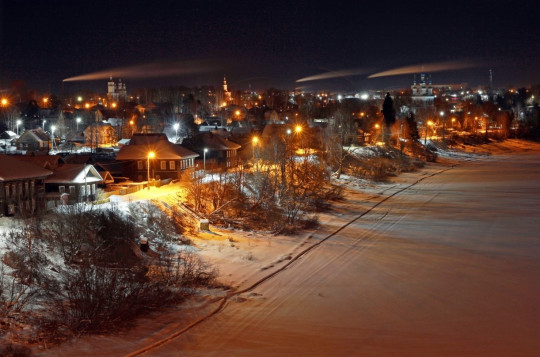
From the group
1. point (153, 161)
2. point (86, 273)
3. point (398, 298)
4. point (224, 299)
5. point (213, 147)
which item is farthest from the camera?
point (213, 147)

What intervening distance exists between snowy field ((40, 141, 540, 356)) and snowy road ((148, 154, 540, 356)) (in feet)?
0.10

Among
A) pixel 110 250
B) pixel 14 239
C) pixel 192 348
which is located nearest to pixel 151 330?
pixel 192 348

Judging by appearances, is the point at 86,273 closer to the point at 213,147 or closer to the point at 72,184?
the point at 72,184

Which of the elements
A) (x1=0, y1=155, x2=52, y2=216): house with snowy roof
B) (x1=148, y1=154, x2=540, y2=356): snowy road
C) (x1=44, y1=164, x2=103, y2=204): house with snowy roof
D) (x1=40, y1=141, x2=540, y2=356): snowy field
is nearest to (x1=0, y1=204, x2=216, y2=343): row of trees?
(x1=40, y1=141, x2=540, y2=356): snowy field

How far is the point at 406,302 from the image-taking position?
50.3ft

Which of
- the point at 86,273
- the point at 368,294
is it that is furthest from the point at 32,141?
the point at 368,294

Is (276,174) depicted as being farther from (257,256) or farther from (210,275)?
(210,275)

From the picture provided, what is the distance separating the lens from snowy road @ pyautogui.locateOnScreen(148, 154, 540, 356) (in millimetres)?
12461

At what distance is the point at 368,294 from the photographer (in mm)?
16062

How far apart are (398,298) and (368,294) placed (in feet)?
2.68

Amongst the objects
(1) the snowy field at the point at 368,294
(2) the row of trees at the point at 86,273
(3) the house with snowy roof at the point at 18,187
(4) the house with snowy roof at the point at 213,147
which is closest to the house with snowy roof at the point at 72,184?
(3) the house with snowy roof at the point at 18,187

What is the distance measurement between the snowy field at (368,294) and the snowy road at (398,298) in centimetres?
3

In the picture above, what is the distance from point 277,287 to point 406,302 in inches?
140

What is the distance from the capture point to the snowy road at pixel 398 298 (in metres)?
12.5
